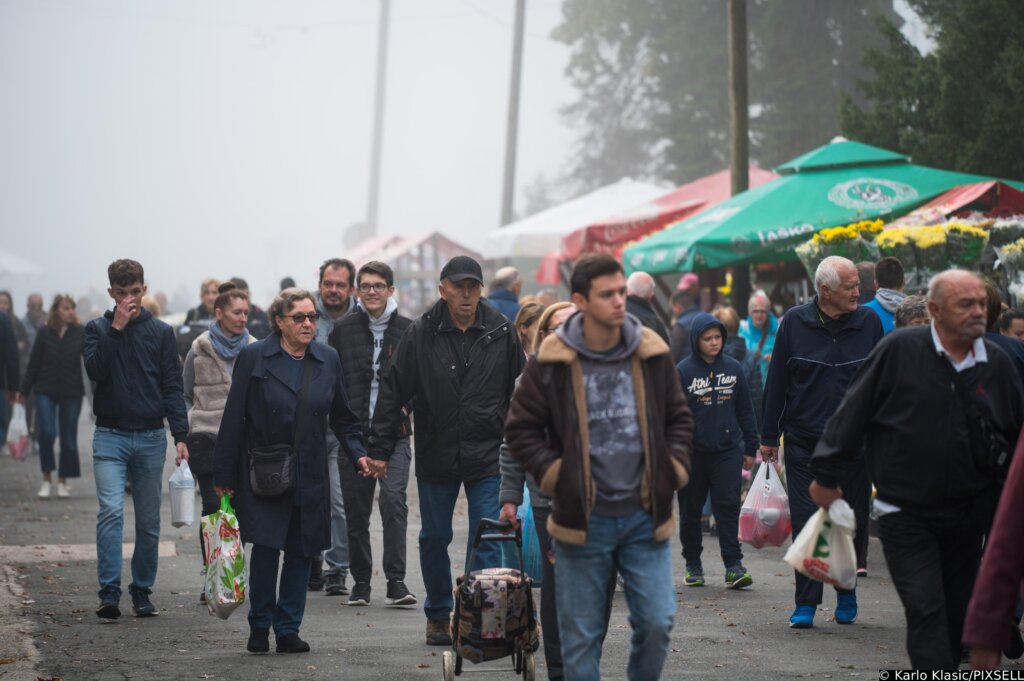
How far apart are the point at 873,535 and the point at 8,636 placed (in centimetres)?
738

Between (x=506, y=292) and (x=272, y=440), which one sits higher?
(x=506, y=292)

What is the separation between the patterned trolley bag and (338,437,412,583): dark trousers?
2.67 metres

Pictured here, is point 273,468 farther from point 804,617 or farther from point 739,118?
point 739,118

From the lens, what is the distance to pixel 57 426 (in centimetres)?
1677

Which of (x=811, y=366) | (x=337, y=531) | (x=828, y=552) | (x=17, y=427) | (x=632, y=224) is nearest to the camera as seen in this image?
(x=828, y=552)

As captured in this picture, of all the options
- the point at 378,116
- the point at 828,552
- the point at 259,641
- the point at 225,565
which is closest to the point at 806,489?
the point at 828,552

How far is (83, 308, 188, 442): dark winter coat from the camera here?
927 centimetres

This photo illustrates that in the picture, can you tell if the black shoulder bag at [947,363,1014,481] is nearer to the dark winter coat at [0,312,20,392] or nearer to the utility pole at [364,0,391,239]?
the dark winter coat at [0,312,20,392]

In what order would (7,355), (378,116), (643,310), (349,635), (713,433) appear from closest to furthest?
(349,635), (713,433), (643,310), (7,355), (378,116)

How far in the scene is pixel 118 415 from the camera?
30.4 ft

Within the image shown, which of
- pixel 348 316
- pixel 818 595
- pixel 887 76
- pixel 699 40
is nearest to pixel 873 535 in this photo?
pixel 818 595

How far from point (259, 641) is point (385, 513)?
5.76 feet

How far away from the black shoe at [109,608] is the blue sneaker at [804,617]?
3985 mm

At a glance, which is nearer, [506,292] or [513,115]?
[506,292]
